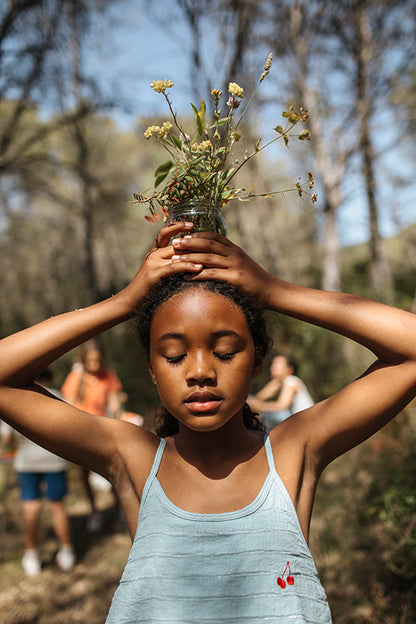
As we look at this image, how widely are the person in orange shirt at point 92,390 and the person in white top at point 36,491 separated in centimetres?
72

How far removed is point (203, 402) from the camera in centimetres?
140

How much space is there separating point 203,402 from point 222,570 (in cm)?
45

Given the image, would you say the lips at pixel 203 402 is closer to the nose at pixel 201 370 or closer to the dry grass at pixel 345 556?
the nose at pixel 201 370

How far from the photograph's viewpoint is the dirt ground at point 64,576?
362 centimetres

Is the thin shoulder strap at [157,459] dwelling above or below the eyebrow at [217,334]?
below

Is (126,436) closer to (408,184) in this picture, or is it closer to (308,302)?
(308,302)

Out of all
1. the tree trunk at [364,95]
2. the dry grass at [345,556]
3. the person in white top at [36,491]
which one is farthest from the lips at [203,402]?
the tree trunk at [364,95]

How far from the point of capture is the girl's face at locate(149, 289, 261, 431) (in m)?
1.41

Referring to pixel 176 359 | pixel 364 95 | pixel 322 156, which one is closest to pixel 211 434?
pixel 176 359

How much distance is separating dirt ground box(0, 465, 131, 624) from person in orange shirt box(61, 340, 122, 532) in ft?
0.85

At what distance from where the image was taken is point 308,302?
60.6 inches

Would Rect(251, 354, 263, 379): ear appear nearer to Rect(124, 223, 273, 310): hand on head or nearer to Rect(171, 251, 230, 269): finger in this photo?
Rect(124, 223, 273, 310): hand on head

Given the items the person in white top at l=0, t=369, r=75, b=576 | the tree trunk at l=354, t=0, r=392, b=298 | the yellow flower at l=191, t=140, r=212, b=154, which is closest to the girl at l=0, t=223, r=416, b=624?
the yellow flower at l=191, t=140, r=212, b=154

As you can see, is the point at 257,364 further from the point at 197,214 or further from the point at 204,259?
the point at 197,214
